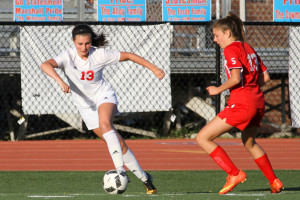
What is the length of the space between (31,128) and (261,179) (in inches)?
293

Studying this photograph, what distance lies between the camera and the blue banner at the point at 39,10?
11758 mm

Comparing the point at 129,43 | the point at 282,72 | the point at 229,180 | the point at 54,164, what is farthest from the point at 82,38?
the point at 282,72

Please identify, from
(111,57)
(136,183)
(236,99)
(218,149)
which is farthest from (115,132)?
(136,183)

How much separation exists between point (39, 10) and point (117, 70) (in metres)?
1.74

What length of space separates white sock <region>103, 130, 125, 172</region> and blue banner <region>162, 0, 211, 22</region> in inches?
224

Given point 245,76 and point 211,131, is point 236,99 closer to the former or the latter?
point 245,76

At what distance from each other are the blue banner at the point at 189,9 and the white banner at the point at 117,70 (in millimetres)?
337

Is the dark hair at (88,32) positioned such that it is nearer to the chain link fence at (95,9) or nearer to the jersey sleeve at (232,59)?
the jersey sleeve at (232,59)

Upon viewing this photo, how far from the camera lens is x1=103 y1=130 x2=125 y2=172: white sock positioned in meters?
6.45

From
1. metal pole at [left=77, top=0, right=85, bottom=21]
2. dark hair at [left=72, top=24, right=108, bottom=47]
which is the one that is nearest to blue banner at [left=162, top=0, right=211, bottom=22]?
metal pole at [left=77, top=0, right=85, bottom=21]

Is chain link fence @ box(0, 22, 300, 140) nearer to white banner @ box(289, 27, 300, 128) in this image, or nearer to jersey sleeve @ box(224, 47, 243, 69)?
white banner @ box(289, 27, 300, 128)

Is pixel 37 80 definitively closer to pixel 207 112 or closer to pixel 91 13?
Answer: pixel 91 13

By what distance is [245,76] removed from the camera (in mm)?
6445

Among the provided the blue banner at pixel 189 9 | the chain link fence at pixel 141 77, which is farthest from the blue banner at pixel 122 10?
the blue banner at pixel 189 9
